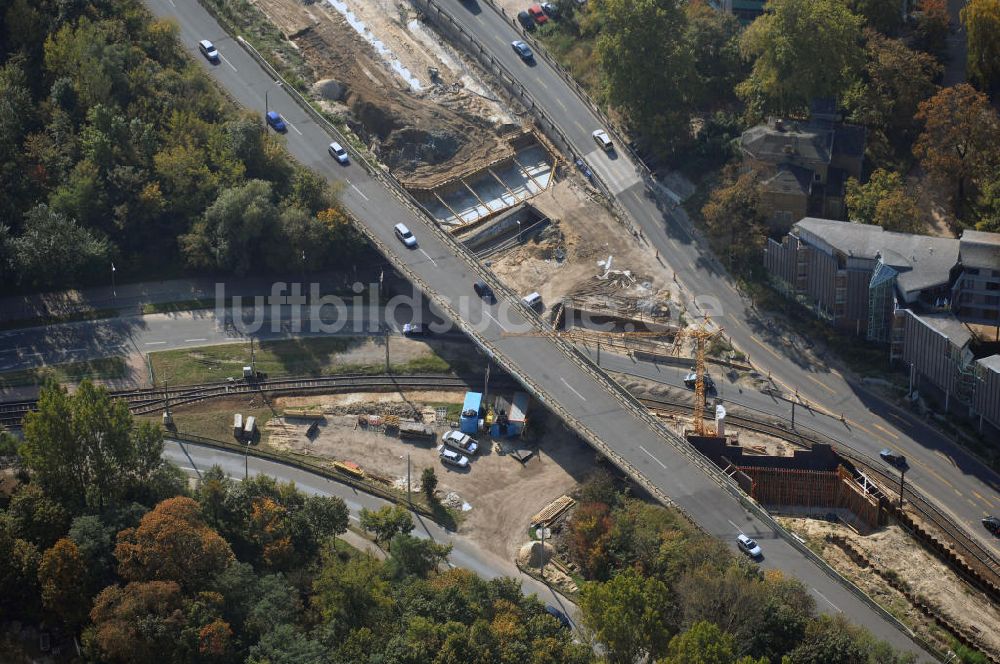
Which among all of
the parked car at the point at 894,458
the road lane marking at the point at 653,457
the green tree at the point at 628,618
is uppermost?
the road lane marking at the point at 653,457

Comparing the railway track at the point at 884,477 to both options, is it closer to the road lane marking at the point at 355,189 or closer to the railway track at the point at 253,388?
the railway track at the point at 253,388

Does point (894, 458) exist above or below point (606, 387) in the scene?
below

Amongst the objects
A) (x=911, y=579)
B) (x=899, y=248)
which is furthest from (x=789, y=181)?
(x=911, y=579)

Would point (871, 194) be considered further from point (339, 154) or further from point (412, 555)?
point (412, 555)

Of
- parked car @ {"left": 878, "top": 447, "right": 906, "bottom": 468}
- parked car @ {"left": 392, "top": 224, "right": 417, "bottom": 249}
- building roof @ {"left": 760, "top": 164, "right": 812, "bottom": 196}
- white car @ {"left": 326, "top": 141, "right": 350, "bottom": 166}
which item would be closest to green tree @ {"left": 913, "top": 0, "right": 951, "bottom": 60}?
building roof @ {"left": 760, "top": 164, "right": 812, "bottom": 196}

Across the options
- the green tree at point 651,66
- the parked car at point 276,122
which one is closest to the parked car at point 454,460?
the green tree at point 651,66

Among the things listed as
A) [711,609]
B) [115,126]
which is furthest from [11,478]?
[711,609]
